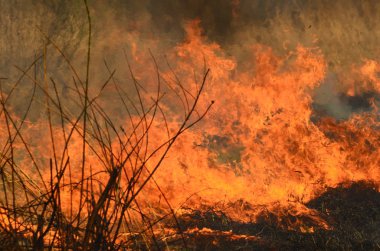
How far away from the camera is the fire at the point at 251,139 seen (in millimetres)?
4566

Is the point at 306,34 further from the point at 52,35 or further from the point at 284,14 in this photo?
the point at 52,35

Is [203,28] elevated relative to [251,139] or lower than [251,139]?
elevated

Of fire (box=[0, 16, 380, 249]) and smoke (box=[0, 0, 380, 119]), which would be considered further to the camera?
fire (box=[0, 16, 380, 249])

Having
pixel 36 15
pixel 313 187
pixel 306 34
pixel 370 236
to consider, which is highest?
pixel 36 15

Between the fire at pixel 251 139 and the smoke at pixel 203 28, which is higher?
the smoke at pixel 203 28

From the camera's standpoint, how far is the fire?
15.0 feet

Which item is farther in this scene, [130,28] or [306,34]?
[306,34]

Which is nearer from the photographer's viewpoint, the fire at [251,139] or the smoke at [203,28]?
the smoke at [203,28]

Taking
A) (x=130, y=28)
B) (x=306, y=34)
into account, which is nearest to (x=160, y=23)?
(x=130, y=28)

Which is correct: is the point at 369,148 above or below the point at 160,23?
below

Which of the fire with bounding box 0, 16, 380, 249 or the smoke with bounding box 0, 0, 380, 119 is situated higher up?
the smoke with bounding box 0, 0, 380, 119

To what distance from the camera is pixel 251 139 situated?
187 inches

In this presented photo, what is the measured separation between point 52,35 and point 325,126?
298 centimetres

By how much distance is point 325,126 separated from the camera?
4.86 metres
